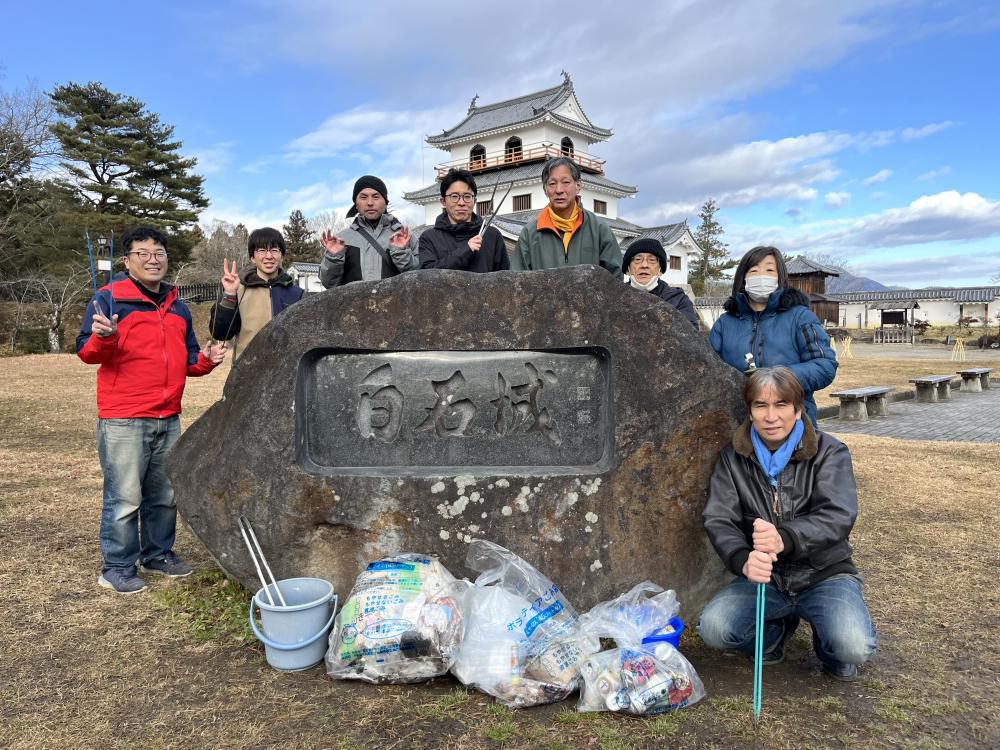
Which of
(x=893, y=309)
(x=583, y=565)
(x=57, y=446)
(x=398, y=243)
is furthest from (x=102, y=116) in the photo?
(x=893, y=309)

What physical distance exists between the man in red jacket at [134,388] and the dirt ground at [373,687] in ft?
1.21

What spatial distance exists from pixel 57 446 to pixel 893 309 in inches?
1960

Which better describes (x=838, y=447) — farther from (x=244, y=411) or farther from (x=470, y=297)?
(x=244, y=411)

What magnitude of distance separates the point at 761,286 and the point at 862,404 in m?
9.64

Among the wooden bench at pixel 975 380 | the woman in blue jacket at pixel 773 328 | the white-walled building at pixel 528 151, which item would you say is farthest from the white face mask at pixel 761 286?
the white-walled building at pixel 528 151

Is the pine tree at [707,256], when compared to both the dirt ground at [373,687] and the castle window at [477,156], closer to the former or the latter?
the castle window at [477,156]

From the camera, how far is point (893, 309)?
45469mm

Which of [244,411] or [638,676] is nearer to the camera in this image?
[638,676]

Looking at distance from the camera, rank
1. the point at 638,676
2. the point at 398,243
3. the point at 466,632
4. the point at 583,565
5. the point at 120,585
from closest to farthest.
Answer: the point at 638,676, the point at 466,632, the point at 583,565, the point at 120,585, the point at 398,243

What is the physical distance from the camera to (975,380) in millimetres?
16828

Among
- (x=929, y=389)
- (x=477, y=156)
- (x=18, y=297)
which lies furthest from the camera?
(x=477, y=156)

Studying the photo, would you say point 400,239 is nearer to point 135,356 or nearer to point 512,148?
point 135,356

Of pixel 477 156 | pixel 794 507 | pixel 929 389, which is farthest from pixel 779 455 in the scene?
pixel 477 156

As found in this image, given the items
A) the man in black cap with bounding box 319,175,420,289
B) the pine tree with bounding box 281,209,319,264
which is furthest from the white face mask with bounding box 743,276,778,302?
the pine tree with bounding box 281,209,319,264
